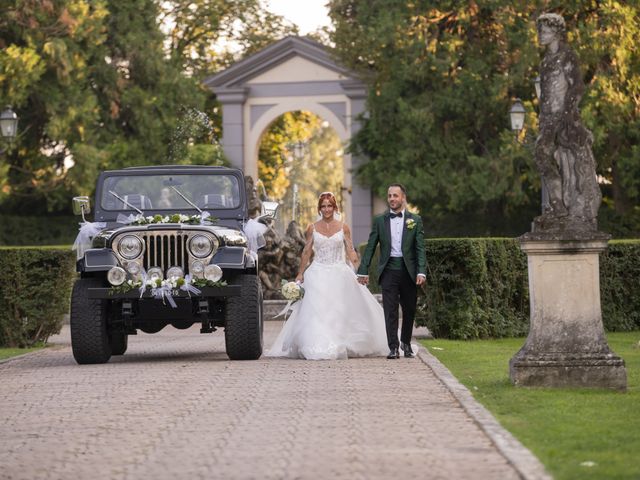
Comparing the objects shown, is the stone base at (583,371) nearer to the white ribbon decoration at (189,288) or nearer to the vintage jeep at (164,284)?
the vintage jeep at (164,284)

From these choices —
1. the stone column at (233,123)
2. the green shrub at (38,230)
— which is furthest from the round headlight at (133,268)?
the stone column at (233,123)

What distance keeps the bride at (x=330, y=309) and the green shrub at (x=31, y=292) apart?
3.95m

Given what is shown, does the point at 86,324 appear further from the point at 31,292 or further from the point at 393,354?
the point at 31,292

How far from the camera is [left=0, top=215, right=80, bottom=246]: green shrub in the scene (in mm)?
48719

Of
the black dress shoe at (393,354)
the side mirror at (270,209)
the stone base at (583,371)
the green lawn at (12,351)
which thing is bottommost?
the green lawn at (12,351)

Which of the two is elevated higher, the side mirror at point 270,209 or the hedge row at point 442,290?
the side mirror at point 270,209

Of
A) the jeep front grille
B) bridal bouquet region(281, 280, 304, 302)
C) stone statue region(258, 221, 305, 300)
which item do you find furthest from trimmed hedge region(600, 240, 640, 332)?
stone statue region(258, 221, 305, 300)

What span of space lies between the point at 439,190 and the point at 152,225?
25.9m

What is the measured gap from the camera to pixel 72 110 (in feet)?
146

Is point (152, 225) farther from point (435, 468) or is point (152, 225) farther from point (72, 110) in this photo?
point (72, 110)

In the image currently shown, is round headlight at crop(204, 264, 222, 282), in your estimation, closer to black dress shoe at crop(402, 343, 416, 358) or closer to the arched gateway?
black dress shoe at crop(402, 343, 416, 358)

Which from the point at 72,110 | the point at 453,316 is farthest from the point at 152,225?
the point at 72,110

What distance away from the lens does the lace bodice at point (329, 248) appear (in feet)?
58.3

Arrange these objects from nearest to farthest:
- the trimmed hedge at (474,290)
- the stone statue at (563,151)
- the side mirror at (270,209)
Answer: the stone statue at (563,151) → the side mirror at (270,209) → the trimmed hedge at (474,290)
